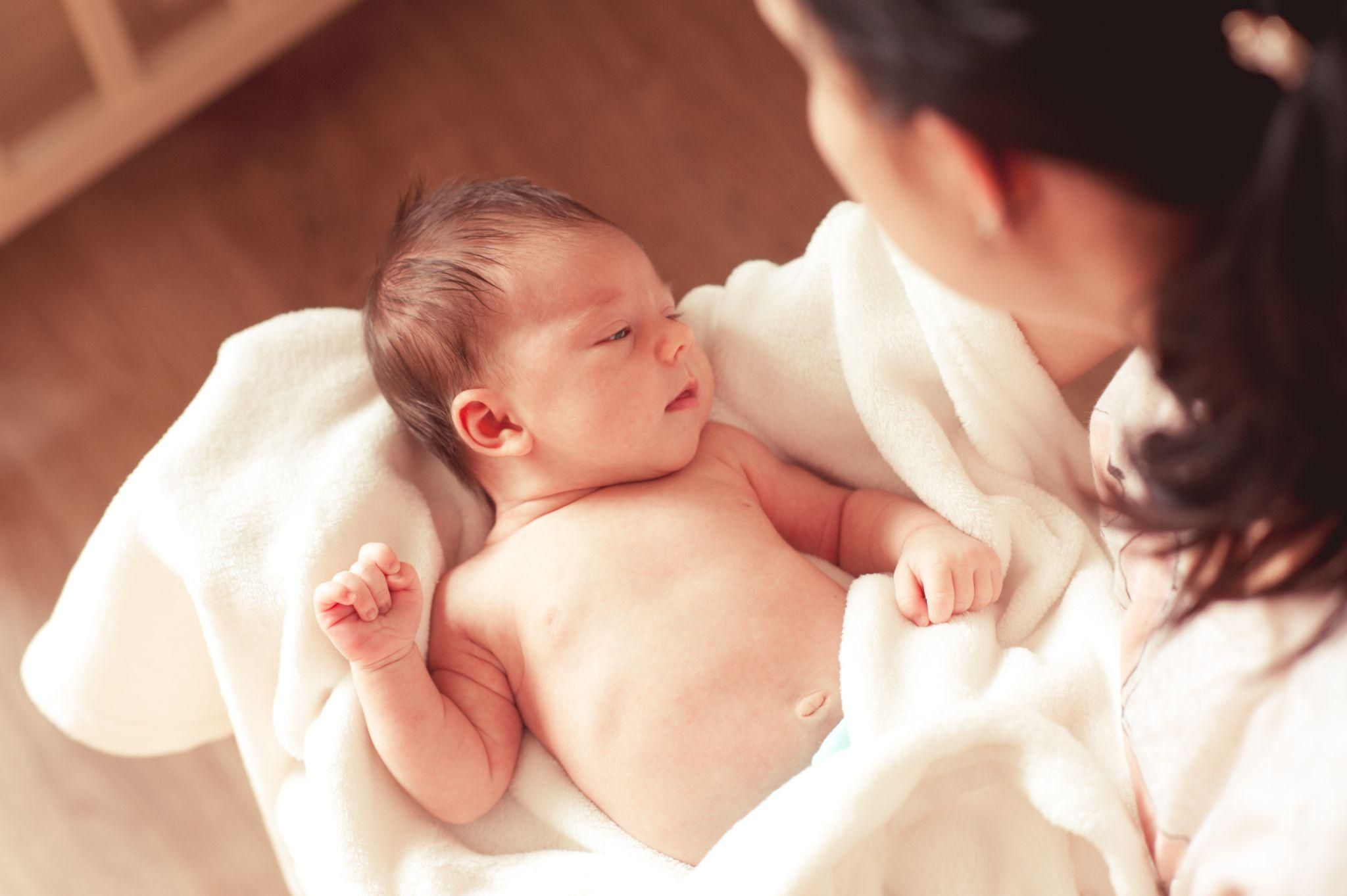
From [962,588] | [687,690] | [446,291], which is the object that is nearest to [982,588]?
[962,588]

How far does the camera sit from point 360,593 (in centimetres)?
94

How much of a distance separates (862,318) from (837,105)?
520 mm

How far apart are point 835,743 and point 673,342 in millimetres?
359

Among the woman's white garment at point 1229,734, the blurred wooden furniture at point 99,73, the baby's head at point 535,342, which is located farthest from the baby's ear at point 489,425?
the blurred wooden furniture at point 99,73

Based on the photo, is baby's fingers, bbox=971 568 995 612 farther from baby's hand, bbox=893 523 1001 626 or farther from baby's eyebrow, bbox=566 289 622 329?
baby's eyebrow, bbox=566 289 622 329

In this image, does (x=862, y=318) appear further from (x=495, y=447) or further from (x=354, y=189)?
(x=354, y=189)

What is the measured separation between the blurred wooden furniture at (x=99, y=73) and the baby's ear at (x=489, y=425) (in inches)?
29.0

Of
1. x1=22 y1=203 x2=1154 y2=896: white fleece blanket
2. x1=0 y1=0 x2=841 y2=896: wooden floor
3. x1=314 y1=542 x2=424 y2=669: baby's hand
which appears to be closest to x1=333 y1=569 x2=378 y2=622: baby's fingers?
x1=314 y1=542 x2=424 y2=669: baby's hand

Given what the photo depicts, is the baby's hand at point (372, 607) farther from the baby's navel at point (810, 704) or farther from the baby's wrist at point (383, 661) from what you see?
the baby's navel at point (810, 704)

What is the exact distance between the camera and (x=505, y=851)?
1.06 m

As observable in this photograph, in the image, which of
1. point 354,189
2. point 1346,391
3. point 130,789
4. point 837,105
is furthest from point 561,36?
point 1346,391

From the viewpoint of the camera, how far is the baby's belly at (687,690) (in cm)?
98

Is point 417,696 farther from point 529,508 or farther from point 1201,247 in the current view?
point 1201,247

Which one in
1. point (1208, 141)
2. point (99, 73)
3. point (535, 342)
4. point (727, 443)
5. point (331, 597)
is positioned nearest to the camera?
point (1208, 141)
